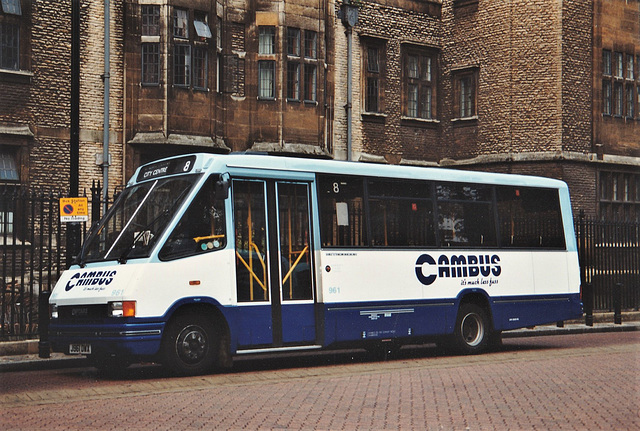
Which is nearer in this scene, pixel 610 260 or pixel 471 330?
pixel 471 330

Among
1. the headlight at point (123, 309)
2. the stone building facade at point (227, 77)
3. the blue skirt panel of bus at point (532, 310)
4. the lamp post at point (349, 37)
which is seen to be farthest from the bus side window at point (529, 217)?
the lamp post at point (349, 37)

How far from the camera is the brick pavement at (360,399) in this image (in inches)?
368

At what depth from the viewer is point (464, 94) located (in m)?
32.0

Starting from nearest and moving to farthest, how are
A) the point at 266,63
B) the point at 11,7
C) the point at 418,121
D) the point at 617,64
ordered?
the point at 11,7, the point at 266,63, the point at 418,121, the point at 617,64

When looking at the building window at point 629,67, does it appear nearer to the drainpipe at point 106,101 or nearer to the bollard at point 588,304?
the bollard at point 588,304

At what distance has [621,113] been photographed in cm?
3200

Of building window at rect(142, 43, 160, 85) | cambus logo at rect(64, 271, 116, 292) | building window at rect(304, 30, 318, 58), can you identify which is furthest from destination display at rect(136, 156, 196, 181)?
building window at rect(304, 30, 318, 58)

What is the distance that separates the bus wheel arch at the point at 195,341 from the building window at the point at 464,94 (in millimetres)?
19451

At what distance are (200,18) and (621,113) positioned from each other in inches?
572

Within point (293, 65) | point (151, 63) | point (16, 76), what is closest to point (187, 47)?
point (151, 63)

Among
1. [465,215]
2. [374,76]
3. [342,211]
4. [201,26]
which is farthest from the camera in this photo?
[374,76]

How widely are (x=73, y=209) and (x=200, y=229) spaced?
2.84 m

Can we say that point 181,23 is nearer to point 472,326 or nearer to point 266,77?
point 266,77

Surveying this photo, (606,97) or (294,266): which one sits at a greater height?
(606,97)
